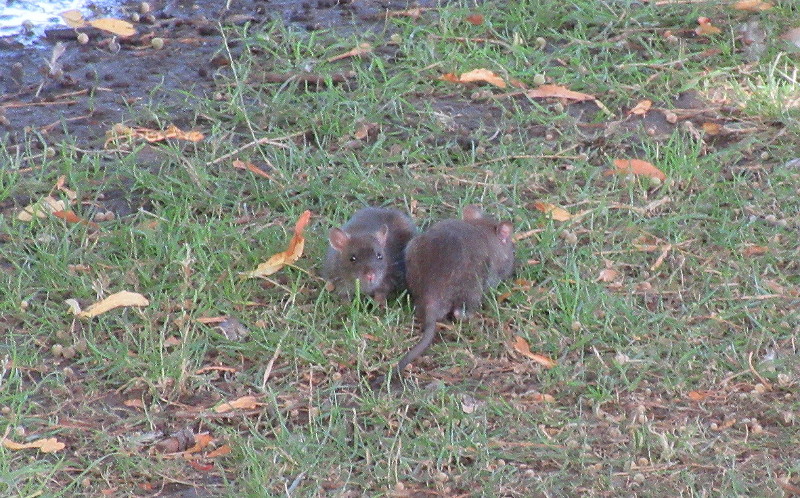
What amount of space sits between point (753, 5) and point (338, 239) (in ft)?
11.2

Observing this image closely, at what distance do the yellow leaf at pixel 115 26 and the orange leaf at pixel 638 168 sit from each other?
122 inches

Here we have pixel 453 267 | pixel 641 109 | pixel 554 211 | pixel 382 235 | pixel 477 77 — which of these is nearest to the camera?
pixel 453 267

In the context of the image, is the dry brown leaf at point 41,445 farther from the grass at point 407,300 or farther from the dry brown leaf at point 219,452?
the dry brown leaf at point 219,452

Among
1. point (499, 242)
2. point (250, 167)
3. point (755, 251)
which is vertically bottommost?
point (755, 251)

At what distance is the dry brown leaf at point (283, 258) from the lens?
18.9ft

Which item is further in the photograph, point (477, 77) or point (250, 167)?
point (477, 77)

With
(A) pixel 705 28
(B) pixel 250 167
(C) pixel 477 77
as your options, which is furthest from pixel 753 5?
(B) pixel 250 167

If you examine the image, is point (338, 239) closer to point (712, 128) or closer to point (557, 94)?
point (557, 94)

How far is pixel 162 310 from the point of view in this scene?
5.59 metres

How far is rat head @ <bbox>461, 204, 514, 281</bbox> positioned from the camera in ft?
18.4

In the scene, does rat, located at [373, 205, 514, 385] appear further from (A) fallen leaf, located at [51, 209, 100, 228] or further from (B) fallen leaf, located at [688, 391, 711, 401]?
(A) fallen leaf, located at [51, 209, 100, 228]

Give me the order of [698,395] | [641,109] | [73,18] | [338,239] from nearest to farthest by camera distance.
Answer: [698,395] → [338,239] → [641,109] → [73,18]

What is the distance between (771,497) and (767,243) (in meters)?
1.76

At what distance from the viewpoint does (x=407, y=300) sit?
18.5ft
